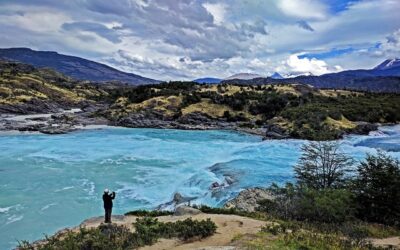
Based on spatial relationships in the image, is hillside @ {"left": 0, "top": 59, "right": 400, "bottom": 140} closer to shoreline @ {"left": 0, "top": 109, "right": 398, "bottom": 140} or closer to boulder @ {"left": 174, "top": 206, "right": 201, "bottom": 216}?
shoreline @ {"left": 0, "top": 109, "right": 398, "bottom": 140}

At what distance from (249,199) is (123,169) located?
18860mm

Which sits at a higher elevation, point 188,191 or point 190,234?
point 190,234

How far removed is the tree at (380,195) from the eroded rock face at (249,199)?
5.49 metres

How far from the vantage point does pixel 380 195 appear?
19562 millimetres

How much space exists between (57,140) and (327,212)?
157ft

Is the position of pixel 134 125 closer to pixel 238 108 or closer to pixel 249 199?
pixel 238 108

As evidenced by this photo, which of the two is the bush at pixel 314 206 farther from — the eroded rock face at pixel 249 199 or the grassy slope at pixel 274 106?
the grassy slope at pixel 274 106

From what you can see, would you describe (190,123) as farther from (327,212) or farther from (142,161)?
(327,212)

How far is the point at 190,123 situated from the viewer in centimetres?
7612

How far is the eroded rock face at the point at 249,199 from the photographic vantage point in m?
23.1

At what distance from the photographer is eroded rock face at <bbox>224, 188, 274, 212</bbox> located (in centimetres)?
2305

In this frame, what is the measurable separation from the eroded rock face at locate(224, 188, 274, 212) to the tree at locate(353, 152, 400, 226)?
549 cm

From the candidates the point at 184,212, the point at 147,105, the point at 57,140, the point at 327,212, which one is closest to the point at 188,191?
the point at 184,212

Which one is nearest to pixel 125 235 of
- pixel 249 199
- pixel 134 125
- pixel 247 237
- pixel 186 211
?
pixel 247 237
